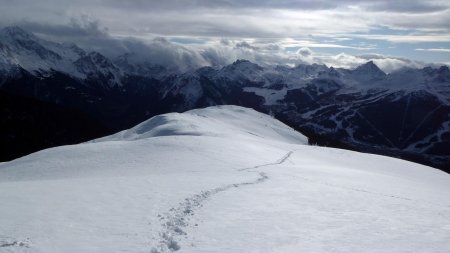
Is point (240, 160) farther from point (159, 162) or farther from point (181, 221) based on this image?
point (181, 221)

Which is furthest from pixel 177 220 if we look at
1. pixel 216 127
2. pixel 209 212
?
pixel 216 127

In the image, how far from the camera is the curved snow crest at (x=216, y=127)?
289 feet

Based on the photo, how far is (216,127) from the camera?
104 metres

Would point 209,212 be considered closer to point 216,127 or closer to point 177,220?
point 177,220

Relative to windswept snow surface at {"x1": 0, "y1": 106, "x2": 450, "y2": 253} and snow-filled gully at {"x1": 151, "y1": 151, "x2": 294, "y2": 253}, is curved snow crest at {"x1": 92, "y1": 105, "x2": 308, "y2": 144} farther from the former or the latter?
snow-filled gully at {"x1": 151, "y1": 151, "x2": 294, "y2": 253}

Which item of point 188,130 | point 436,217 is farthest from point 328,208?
point 188,130

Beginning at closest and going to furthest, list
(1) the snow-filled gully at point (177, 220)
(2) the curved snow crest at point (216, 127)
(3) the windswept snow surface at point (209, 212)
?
(1) the snow-filled gully at point (177, 220)
(3) the windswept snow surface at point (209, 212)
(2) the curved snow crest at point (216, 127)

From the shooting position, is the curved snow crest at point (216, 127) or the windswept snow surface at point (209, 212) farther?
the curved snow crest at point (216, 127)

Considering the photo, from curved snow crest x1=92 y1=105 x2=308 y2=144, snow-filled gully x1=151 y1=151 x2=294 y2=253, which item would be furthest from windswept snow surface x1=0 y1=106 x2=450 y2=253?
curved snow crest x1=92 y1=105 x2=308 y2=144

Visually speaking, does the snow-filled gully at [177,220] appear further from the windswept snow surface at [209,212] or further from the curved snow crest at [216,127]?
the curved snow crest at [216,127]

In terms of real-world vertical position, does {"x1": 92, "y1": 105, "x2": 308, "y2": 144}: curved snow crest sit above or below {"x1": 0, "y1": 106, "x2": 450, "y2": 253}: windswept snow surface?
below

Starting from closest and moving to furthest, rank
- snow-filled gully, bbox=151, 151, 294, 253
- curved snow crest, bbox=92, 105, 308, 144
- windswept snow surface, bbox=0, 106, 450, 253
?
snow-filled gully, bbox=151, 151, 294, 253 < windswept snow surface, bbox=0, 106, 450, 253 < curved snow crest, bbox=92, 105, 308, 144

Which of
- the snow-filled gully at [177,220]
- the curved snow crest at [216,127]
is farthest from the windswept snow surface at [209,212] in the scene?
the curved snow crest at [216,127]

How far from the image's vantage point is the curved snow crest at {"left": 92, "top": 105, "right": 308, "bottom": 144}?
289ft
